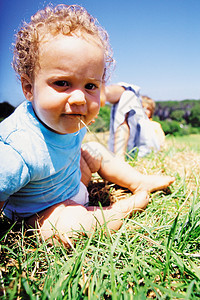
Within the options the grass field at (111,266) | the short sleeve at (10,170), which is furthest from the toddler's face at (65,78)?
the grass field at (111,266)

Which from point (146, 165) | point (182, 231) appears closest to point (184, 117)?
point (146, 165)

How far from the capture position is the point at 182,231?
1.10 meters

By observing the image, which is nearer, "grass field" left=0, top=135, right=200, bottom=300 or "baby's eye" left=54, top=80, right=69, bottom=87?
"grass field" left=0, top=135, right=200, bottom=300

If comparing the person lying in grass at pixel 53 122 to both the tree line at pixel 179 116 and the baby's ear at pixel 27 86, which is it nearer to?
the baby's ear at pixel 27 86

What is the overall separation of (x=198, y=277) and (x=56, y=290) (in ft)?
1.76

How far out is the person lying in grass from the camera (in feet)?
3.78

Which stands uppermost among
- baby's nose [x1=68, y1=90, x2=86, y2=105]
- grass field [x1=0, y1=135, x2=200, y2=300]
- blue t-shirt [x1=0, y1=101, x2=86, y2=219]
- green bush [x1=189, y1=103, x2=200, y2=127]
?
baby's nose [x1=68, y1=90, x2=86, y2=105]

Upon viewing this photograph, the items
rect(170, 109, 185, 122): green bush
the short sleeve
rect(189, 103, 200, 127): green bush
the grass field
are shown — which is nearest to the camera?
the grass field

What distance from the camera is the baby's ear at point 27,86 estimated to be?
1323 mm

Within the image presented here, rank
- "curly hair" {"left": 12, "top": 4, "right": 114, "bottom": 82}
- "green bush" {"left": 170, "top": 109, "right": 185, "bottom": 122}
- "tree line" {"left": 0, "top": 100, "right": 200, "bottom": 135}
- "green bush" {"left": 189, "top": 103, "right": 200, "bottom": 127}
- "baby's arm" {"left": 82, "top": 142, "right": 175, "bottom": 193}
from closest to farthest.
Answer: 1. "curly hair" {"left": 12, "top": 4, "right": 114, "bottom": 82}
2. "baby's arm" {"left": 82, "top": 142, "right": 175, "bottom": 193}
3. "tree line" {"left": 0, "top": 100, "right": 200, "bottom": 135}
4. "green bush" {"left": 170, "top": 109, "right": 185, "bottom": 122}
5. "green bush" {"left": 189, "top": 103, "right": 200, "bottom": 127}

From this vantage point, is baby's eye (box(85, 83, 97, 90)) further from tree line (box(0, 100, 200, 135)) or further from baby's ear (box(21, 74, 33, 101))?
tree line (box(0, 100, 200, 135))

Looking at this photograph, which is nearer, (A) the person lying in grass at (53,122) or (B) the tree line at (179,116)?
(A) the person lying in grass at (53,122)

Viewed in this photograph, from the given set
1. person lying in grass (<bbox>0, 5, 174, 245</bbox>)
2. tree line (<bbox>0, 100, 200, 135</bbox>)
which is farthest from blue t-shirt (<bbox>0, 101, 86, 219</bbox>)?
tree line (<bbox>0, 100, 200, 135</bbox>)

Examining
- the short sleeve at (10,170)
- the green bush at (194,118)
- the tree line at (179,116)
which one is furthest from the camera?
the green bush at (194,118)
